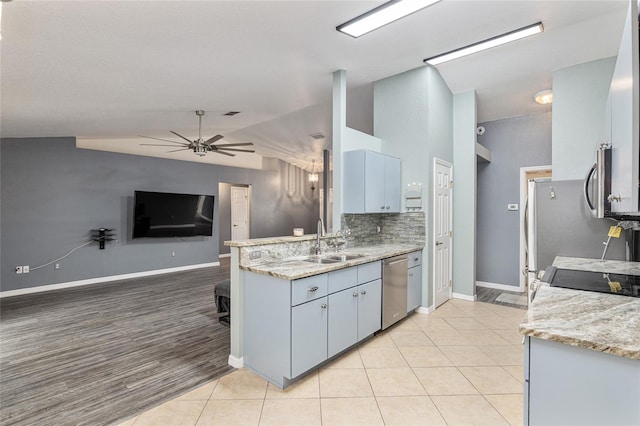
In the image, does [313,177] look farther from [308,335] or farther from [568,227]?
[308,335]

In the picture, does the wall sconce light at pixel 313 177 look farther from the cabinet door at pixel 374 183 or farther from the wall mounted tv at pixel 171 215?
the cabinet door at pixel 374 183

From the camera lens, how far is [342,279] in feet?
9.04

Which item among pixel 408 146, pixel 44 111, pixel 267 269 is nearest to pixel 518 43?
pixel 408 146

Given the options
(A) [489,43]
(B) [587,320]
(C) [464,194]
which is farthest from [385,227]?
(B) [587,320]

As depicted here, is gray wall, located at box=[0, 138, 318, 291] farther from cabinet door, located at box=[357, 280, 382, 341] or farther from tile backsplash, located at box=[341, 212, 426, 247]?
cabinet door, located at box=[357, 280, 382, 341]

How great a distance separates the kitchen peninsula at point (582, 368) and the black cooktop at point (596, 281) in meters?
0.44

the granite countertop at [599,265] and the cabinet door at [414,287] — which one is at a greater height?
the granite countertop at [599,265]

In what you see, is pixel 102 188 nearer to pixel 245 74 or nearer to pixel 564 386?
pixel 245 74

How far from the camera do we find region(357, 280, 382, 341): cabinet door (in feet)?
9.84

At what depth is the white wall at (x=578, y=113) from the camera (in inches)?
141

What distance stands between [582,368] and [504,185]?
495 cm

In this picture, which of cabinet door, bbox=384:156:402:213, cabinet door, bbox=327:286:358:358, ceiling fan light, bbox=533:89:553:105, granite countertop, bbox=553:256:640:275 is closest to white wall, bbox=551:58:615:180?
ceiling fan light, bbox=533:89:553:105

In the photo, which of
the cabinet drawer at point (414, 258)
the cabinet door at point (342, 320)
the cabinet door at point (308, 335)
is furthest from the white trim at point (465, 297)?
the cabinet door at point (308, 335)

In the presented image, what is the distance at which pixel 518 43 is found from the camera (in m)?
3.37
